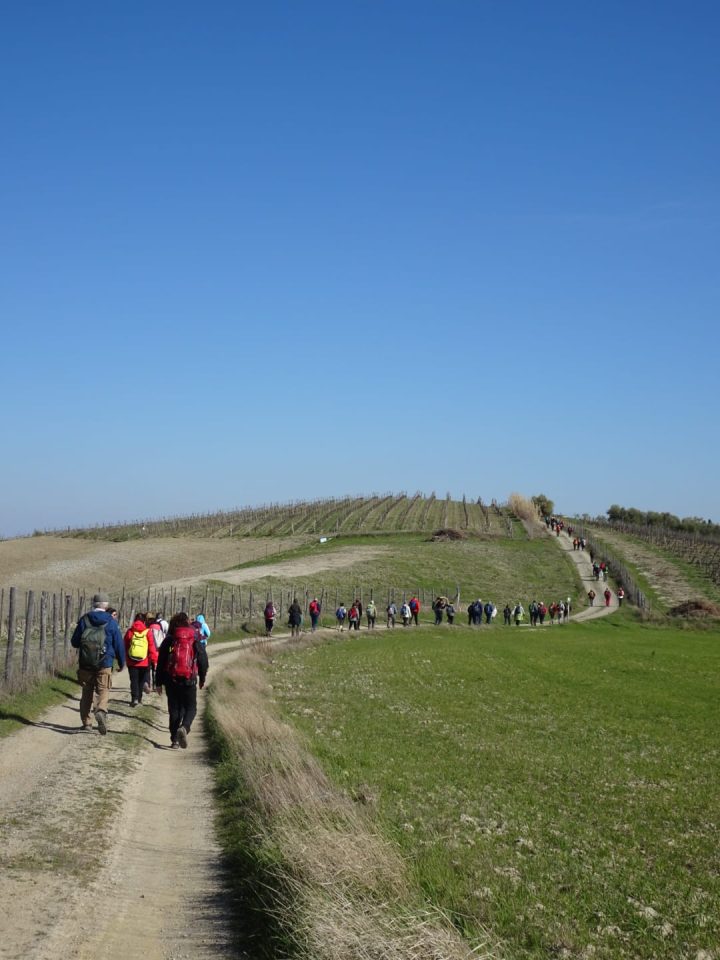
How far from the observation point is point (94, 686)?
1714cm

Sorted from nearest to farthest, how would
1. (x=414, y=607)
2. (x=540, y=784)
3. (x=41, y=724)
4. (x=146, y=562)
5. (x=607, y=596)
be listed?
(x=540, y=784), (x=41, y=724), (x=414, y=607), (x=607, y=596), (x=146, y=562)

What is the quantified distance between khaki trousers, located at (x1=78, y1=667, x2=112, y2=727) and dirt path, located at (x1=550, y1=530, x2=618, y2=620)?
52.5 metres

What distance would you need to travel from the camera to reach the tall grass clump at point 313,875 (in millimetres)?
6715

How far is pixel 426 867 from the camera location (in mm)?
9609

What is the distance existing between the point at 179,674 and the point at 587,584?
69552 mm

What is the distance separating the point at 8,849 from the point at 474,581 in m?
71.0

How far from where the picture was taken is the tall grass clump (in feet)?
22.0

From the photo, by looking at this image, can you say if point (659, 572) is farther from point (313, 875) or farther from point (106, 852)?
point (313, 875)

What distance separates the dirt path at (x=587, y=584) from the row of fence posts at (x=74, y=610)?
973 centimetres

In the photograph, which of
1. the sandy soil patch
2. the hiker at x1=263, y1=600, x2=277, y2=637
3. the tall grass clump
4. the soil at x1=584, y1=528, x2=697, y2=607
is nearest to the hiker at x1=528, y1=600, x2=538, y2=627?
the soil at x1=584, y1=528, x2=697, y2=607

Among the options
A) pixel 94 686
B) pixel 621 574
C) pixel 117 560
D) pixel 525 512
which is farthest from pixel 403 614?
pixel 525 512

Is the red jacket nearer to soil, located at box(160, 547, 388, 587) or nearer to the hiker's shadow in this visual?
the hiker's shadow

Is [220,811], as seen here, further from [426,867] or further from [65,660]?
[65,660]

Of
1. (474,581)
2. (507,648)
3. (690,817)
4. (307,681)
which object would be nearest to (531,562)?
(474,581)
